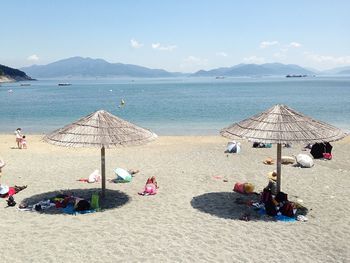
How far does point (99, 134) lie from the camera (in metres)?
9.95

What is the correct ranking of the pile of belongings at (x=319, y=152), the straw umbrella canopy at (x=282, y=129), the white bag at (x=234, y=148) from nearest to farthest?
the straw umbrella canopy at (x=282, y=129) → the pile of belongings at (x=319, y=152) → the white bag at (x=234, y=148)

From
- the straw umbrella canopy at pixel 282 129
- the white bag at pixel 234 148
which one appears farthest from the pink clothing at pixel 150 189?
the white bag at pixel 234 148

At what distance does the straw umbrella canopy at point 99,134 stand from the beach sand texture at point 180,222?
5.57ft

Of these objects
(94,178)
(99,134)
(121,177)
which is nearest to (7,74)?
(94,178)

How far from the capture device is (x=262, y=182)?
42.7 feet

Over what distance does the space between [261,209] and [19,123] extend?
106 feet

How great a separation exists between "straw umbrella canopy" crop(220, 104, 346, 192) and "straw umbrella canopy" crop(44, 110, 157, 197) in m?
2.43

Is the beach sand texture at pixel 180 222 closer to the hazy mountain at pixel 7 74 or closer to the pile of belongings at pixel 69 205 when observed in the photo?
the pile of belongings at pixel 69 205

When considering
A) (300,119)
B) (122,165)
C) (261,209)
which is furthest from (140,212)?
(122,165)

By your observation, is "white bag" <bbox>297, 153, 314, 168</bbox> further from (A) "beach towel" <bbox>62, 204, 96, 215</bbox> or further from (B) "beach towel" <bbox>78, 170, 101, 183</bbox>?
(A) "beach towel" <bbox>62, 204, 96, 215</bbox>

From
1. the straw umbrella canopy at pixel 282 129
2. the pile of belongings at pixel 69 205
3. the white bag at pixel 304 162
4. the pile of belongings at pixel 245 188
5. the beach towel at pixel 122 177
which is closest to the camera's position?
the straw umbrella canopy at pixel 282 129

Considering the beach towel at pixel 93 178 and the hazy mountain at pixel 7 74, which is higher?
the hazy mountain at pixel 7 74

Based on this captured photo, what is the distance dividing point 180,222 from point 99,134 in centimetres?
291

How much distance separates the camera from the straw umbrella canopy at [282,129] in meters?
9.50
